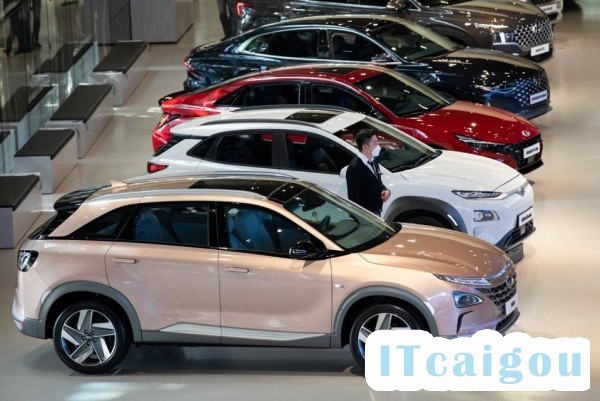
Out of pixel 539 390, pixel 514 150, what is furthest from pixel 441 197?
pixel 539 390

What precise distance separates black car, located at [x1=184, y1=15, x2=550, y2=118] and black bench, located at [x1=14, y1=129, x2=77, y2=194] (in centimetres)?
189

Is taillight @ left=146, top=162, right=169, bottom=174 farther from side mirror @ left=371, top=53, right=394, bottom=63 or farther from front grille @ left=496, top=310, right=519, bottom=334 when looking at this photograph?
side mirror @ left=371, top=53, right=394, bottom=63

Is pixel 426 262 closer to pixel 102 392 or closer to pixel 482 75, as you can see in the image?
pixel 102 392

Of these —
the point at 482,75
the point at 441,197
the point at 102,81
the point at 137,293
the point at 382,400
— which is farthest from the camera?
the point at 102,81

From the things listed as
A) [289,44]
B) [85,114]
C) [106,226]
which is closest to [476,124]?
[289,44]

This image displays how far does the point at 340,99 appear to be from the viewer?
48.8ft

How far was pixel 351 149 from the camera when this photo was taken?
12523 millimetres

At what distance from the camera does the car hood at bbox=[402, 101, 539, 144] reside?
47.1 ft

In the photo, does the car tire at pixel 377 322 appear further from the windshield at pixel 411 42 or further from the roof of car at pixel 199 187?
the windshield at pixel 411 42

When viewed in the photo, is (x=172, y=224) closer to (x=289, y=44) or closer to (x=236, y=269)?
(x=236, y=269)

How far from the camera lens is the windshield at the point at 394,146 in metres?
12.8

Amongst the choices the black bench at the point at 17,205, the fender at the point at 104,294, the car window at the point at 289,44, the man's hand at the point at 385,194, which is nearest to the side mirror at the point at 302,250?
the fender at the point at 104,294

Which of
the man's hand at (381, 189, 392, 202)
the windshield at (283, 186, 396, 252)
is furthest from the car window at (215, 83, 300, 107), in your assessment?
the windshield at (283, 186, 396, 252)

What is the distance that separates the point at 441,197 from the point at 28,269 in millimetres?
4012
